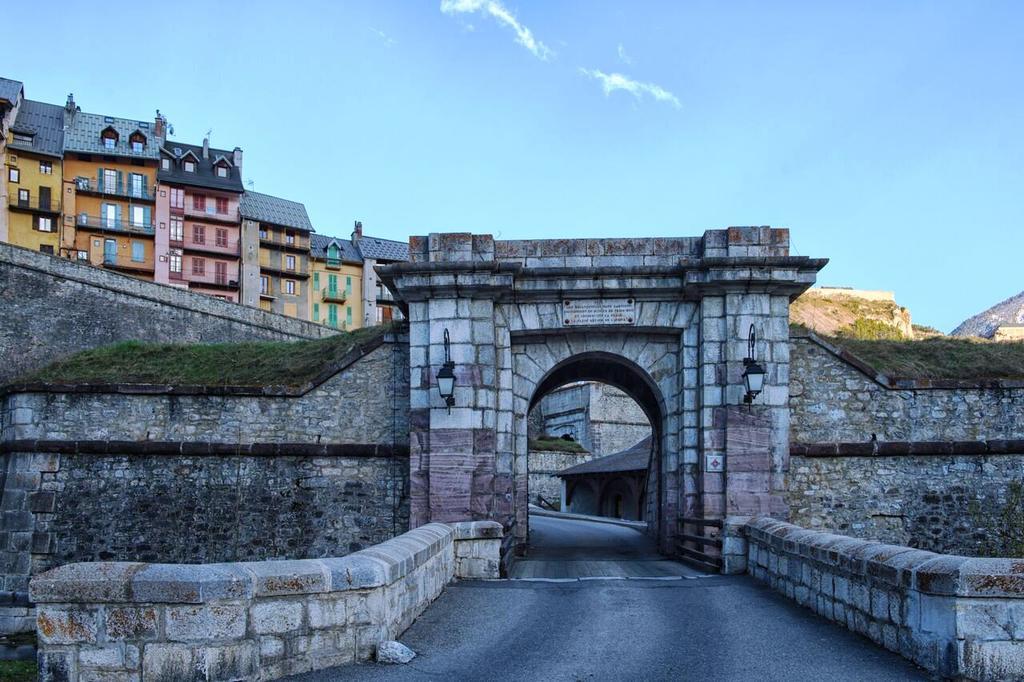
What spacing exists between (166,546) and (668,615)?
10.1 m

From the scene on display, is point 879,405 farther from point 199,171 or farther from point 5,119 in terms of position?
point 199,171

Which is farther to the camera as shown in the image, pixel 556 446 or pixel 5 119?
pixel 556 446

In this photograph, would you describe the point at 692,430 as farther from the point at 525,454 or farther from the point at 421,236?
the point at 421,236

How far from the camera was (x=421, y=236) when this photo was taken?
15086 mm

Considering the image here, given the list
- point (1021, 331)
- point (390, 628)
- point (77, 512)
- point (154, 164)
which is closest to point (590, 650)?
point (390, 628)

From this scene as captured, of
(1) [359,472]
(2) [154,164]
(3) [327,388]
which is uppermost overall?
(2) [154,164]

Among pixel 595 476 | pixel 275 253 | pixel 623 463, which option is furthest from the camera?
pixel 275 253

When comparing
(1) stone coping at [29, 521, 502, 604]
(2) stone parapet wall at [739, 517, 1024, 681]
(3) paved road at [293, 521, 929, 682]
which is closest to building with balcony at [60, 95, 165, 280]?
(3) paved road at [293, 521, 929, 682]

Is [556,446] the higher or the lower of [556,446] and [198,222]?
the lower

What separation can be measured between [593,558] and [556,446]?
A: 34.9m

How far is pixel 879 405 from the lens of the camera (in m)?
15.6

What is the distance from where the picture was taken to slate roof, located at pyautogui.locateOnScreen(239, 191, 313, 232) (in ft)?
197

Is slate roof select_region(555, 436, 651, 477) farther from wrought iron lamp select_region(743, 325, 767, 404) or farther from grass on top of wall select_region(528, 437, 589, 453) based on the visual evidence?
wrought iron lamp select_region(743, 325, 767, 404)

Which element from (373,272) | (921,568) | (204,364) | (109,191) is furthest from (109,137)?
(921,568)
